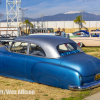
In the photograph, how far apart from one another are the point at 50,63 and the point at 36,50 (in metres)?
0.73

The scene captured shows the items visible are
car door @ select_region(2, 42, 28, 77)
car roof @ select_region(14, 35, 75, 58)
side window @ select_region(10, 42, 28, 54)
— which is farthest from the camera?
side window @ select_region(10, 42, 28, 54)

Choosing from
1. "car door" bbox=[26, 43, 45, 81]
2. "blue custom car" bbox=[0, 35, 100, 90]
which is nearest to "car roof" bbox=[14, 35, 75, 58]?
"blue custom car" bbox=[0, 35, 100, 90]

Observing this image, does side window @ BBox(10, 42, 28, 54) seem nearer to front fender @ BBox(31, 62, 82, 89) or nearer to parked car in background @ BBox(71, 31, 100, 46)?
front fender @ BBox(31, 62, 82, 89)

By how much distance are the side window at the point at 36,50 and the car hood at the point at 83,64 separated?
723mm

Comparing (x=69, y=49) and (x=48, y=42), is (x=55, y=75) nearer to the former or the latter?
(x=48, y=42)

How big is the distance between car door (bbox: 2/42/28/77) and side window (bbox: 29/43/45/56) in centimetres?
21

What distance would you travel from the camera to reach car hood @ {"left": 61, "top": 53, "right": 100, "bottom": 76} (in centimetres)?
430

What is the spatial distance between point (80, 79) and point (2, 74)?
262cm

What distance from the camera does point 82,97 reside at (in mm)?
4035

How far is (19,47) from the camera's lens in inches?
222

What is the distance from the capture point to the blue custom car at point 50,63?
4301 mm

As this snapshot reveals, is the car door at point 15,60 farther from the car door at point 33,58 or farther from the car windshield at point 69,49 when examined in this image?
the car windshield at point 69,49

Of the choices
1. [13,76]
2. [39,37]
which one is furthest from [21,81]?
[39,37]

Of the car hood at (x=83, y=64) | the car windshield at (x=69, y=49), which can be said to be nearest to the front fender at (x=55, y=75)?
the car hood at (x=83, y=64)
